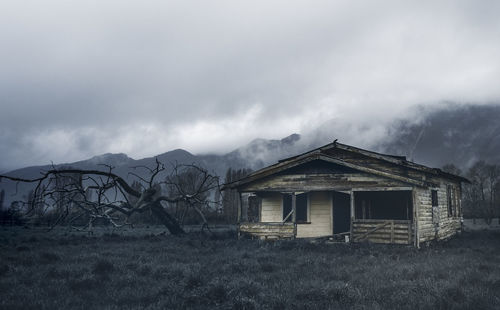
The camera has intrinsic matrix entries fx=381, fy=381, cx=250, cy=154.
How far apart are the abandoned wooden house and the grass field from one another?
2816mm

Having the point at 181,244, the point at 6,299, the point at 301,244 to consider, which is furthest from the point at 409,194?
the point at 6,299

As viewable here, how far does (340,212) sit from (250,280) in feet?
45.8

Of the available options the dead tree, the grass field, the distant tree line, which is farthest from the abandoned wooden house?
the distant tree line

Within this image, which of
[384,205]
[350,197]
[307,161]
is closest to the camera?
[307,161]

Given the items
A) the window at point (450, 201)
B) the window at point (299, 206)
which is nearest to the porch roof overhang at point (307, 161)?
the window at point (299, 206)

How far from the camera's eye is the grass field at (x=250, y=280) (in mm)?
6984

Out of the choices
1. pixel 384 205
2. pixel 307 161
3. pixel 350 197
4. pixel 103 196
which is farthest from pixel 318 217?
pixel 103 196

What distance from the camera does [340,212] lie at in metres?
21.7

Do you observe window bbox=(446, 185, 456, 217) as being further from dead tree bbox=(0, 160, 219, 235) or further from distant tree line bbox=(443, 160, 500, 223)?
distant tree line bbox=(443, 160, 500, 223)

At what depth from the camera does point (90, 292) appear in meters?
7.78

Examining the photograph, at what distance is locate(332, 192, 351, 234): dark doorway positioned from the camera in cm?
2109

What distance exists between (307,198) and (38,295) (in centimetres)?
1531

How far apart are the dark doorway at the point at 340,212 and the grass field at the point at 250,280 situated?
638 cm

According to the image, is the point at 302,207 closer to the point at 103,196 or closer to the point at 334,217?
the point at 334,217
